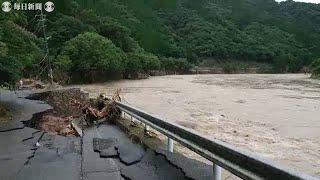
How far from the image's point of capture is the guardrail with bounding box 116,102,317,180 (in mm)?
3741

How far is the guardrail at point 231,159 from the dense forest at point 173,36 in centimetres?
5096

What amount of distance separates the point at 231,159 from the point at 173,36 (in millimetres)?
136737

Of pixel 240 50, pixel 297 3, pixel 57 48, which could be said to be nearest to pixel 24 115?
pixel 57 48

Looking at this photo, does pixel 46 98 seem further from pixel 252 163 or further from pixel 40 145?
pixel 252 163

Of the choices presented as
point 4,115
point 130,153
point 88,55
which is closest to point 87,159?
point 130,153

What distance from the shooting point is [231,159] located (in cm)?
464

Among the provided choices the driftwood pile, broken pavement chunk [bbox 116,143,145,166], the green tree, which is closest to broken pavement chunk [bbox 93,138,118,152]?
broken pavement chunk [bbox 116,143,145,166]

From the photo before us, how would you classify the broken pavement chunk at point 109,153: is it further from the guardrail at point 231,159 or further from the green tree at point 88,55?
the green tree at point 88,55

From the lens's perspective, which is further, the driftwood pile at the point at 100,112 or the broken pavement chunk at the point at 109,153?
the driftwood pile at the point at 100,112

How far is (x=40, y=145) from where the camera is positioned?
8641mm

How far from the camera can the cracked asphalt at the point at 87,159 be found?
5902 millimetres

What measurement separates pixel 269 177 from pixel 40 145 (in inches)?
234

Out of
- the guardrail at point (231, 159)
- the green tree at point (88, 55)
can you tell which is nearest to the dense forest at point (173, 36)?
the green tree at point (88, 55)

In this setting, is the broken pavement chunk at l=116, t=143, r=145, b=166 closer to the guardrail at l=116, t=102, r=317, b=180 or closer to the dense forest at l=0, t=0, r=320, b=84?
the guardrail at l=116, t=102, r=317, b=180
